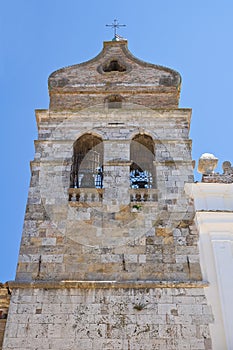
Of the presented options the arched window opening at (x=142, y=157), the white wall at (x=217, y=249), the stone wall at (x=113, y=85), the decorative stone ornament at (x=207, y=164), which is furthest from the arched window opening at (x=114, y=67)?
the white wall at (x=217, y=249)

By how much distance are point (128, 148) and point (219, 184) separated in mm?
2145

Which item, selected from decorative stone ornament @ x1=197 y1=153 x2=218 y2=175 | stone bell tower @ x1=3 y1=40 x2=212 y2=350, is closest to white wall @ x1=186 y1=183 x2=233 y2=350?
stone bell tower @ x1=3 y1=40 x2=212 y2=350

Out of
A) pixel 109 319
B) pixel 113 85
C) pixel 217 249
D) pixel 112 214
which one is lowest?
pixel 109 319

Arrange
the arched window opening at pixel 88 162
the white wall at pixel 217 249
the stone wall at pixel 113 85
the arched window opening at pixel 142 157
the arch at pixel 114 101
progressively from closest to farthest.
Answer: the white wall at pixel 217 249 → the arched window opening at pixel 88 162 → the arched window opening at pixel 142 157 → the arch at pixel 114 101 → the stone wall at pixel 113 85

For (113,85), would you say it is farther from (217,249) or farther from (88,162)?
(217,249)

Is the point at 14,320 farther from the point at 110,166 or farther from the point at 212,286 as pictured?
the point at 110,166

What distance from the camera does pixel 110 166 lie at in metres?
10.9

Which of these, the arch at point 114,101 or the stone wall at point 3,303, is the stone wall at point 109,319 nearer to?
the stone wall at point 3,303

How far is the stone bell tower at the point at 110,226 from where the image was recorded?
8180 mm

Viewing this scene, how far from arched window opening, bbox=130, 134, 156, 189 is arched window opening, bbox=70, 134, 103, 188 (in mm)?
695

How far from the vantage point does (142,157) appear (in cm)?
1189

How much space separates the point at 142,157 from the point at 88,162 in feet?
3.86

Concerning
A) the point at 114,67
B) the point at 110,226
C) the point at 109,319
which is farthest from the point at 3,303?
the point at 114,67

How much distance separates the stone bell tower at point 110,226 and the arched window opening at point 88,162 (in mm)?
27
